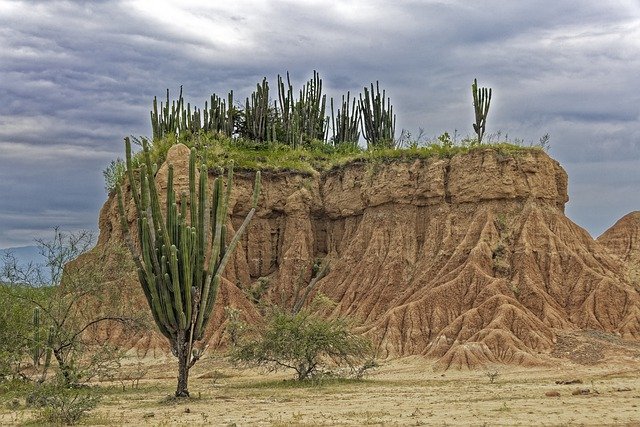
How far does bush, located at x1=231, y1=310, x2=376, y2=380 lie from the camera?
3534cm

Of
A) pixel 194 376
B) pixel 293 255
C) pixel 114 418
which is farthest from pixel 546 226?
pixel 114 418

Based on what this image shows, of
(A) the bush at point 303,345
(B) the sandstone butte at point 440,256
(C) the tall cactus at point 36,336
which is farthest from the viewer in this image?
(B) the sandstone butte at point 440,256

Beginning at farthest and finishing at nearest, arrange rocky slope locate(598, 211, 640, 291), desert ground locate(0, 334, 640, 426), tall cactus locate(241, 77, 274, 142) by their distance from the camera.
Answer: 1. tall cactus locate(241, 77, 274, 142)
2. rocky slope locate(598, 211, 640, 291)
3. desert ground locate(0, 334, 640, 426)

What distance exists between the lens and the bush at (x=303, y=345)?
35.3 m

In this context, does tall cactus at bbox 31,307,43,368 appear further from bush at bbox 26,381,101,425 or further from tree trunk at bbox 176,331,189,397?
tree trunk at bbox 176,331,189,397

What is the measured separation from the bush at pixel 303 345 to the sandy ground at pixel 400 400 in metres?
1.14

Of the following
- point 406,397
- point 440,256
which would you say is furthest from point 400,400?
point 440,256

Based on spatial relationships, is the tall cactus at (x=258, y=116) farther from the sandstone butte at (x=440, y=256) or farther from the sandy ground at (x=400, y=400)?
the sandy ground at (x=400, y=400)

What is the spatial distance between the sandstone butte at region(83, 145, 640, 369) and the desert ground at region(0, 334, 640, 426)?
79.4 inches

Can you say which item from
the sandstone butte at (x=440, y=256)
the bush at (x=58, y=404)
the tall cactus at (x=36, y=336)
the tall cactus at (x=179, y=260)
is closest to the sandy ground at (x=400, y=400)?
the bush at (x=58, y=404)

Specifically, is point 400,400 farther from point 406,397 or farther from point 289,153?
point 289,153

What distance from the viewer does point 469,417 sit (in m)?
22.8

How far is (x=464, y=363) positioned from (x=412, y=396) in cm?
1098

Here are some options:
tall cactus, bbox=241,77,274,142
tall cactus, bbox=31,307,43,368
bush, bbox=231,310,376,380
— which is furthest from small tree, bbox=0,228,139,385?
tall cactus, bbox=241,77,274,142
